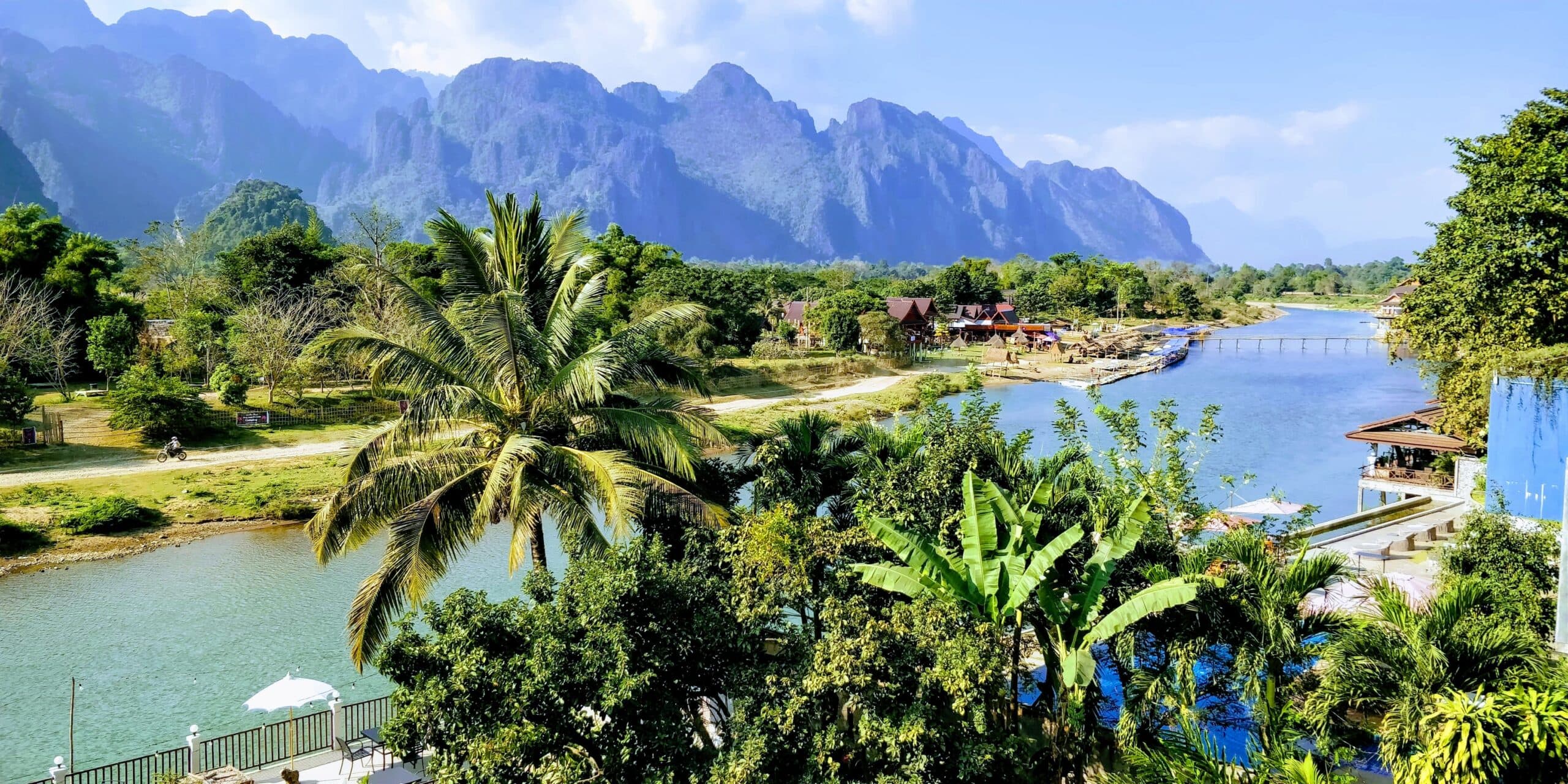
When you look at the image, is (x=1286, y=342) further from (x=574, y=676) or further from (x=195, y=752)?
(x=195, y=752)

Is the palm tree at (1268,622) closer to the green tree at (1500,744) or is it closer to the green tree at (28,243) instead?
the green tree at (1500,744)

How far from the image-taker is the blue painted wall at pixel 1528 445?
57.0 feet

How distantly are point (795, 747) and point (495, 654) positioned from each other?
246cm

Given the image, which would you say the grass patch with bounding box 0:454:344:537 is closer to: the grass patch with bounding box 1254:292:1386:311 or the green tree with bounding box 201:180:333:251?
the green tree with bounding box 201:180:333:251

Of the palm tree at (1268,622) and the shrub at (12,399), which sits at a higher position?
the shrub at (12,399)

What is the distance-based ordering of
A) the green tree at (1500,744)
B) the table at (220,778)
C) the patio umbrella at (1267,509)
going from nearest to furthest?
the green tree at (1500,744), the table at (220,778), the patio umbrella at (1267,509)

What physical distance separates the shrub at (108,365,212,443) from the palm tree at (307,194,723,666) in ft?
79.1

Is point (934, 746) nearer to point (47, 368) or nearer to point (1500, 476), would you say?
point (1500, 476)

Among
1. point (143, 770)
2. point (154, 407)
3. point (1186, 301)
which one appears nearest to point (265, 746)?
point (143, 770)

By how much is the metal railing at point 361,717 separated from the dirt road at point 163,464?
1065 centimetres

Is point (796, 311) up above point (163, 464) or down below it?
above

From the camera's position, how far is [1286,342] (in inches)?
3371

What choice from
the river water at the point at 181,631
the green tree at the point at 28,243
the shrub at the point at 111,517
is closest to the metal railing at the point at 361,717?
the river water at the point at 181,631

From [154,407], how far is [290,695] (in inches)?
851
